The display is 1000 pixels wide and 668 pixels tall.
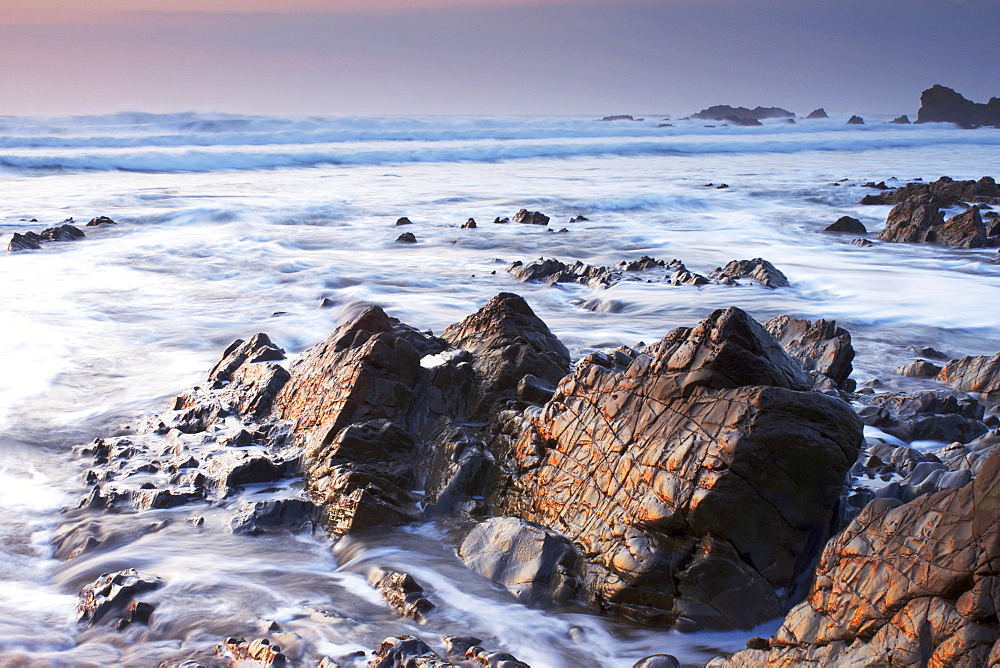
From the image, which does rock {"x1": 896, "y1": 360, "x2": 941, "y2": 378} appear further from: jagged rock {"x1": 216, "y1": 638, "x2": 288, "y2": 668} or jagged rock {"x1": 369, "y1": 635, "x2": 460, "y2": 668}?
jagged rock {"x1": 216, "y1": 638, "x2": 288, "y2": 668}

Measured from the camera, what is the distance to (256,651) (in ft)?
11.3

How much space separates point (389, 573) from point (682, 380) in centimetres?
182

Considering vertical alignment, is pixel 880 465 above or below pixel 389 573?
above

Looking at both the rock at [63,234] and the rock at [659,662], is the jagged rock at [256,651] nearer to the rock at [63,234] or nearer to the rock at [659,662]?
the rock at [659,662]

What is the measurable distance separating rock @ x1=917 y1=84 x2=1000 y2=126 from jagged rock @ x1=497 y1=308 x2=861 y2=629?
268 ft

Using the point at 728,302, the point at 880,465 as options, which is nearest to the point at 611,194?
the point at 728,302

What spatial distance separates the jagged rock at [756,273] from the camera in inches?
450

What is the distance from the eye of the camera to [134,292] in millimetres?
11062

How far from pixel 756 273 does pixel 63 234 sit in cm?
1240

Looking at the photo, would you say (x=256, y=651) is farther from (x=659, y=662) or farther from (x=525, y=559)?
(x=659, y=662)

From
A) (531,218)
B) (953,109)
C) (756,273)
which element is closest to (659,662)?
(756,273)

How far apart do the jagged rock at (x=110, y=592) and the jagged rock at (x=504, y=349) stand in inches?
89.2

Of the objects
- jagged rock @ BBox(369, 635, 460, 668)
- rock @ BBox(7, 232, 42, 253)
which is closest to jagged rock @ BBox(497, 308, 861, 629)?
jagged rock @ BBox(369, 635, 460, 668)

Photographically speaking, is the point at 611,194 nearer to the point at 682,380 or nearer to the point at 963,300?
the point at 963,300
